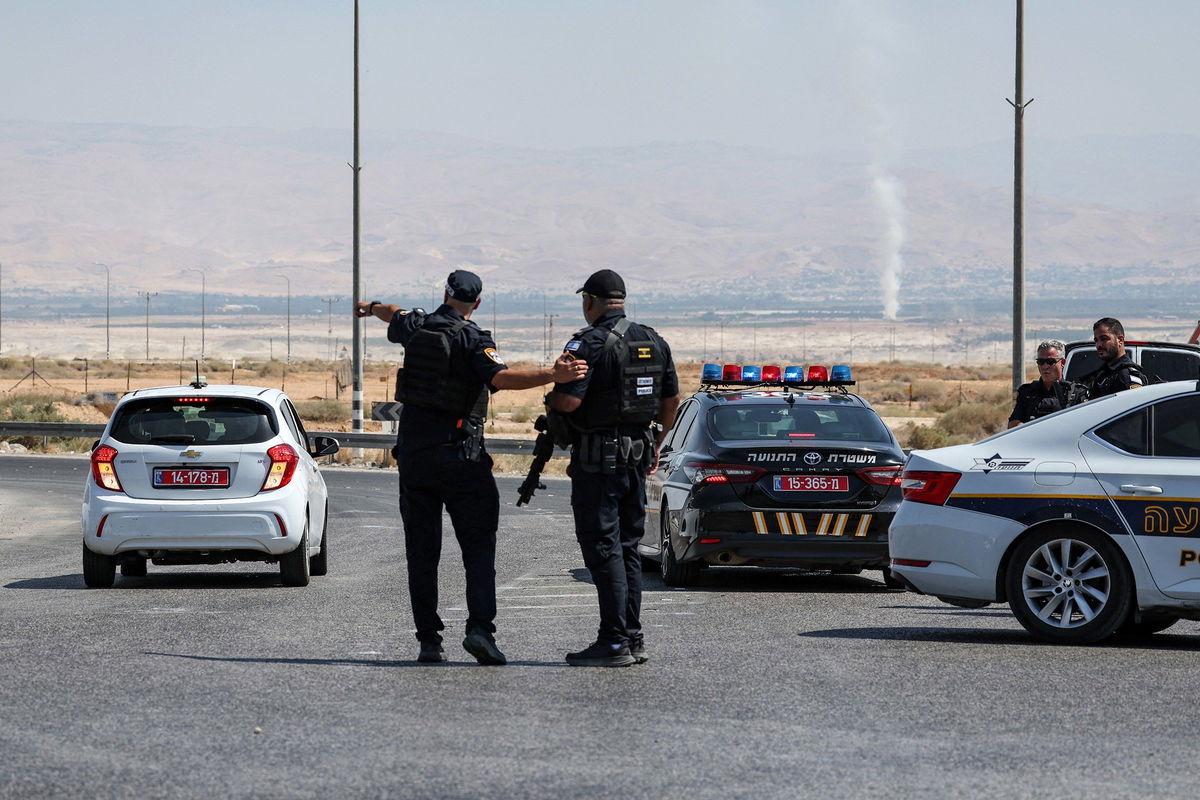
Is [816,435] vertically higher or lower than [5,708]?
higher

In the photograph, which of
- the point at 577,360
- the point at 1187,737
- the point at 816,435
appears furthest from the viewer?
the point at 816,435

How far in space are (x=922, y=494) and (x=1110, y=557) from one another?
1167 millimetres

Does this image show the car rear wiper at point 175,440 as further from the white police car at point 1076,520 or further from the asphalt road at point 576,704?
the white police car at point 1076,520

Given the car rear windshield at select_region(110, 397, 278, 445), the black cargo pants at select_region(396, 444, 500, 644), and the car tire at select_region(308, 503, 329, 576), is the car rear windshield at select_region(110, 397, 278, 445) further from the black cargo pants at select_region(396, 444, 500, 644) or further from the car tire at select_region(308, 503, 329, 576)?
the black cargo pants at select_region(396, 444, 500, 644)

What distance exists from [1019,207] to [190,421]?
15.0 m

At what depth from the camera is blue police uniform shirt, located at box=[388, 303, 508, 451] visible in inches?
366

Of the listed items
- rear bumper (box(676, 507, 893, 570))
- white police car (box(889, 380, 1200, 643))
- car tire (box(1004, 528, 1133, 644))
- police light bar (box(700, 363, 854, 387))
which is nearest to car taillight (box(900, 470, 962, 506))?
white police car (box(889, 380, 1200, 643))

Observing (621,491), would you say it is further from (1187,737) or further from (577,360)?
(1187,737)

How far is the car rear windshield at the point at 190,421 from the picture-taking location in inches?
554

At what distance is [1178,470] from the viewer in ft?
34.0

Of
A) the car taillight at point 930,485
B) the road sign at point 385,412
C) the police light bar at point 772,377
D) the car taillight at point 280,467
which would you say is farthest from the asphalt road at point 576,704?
the road sign at point 385,412

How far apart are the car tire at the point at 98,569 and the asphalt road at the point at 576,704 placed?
2.13 ft

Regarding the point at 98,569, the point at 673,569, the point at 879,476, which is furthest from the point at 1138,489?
the point at 98,569

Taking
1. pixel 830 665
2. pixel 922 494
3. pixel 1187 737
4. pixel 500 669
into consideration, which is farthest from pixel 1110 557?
pixel 500 669
